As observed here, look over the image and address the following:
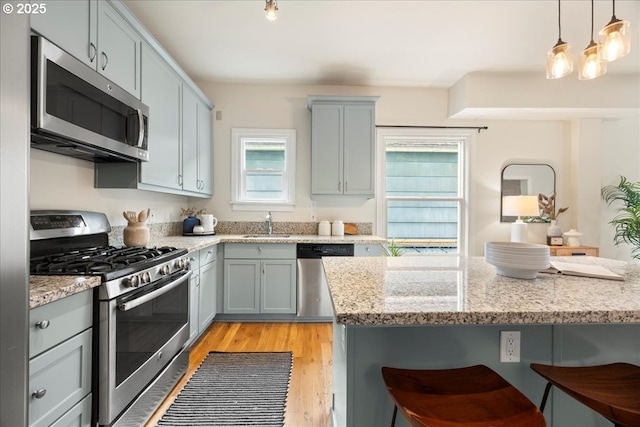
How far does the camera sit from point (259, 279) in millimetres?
3307

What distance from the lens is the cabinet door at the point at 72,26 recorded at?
54.1 inches

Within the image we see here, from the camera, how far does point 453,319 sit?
0.88 metres

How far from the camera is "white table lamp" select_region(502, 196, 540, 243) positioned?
3555mm

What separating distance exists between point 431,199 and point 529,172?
1.28 m

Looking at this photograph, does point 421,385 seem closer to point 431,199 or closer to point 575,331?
point 575,331

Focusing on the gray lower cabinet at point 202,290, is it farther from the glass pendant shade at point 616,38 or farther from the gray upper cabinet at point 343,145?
the glass pendant shade at point 616,38

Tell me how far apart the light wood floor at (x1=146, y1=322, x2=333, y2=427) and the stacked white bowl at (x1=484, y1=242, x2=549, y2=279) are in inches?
50.8

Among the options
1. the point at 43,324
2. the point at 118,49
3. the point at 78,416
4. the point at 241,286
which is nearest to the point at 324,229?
the point at 241,286

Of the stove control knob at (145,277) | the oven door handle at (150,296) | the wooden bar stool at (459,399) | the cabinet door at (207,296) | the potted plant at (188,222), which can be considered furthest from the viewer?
the potted plant at (188,222)

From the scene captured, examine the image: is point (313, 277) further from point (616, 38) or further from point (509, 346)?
point (616, 38)

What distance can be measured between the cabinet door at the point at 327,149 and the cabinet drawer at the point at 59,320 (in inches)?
104

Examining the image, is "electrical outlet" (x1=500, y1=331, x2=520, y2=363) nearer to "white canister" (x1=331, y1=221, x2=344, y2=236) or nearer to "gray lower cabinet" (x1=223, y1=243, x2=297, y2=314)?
"gray lower cabinet" (x1=223, y1=243, x2=297, y2=314)

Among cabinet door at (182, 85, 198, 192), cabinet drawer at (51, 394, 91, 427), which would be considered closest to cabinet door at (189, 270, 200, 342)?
cabinet door at (182, 85, 198, 192)

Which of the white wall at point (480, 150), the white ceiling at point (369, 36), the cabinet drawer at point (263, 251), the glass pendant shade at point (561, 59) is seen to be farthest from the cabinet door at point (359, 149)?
the glass pendant shade at point (561, 59)
